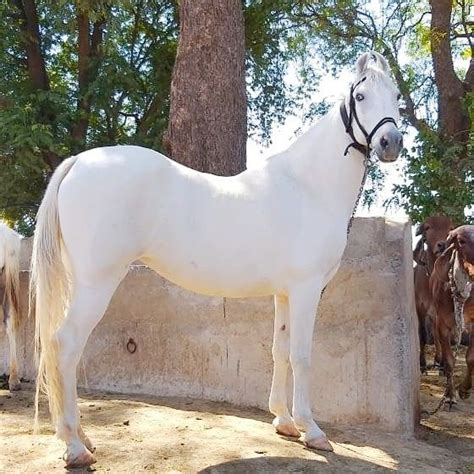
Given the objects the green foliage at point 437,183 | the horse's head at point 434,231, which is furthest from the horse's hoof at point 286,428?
the green foliage at point 437,183

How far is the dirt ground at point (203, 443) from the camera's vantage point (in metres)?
3.32

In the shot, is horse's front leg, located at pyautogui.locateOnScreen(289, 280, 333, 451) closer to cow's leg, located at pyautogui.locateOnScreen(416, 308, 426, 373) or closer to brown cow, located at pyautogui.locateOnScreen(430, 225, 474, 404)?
brown cow, located at pyautogui.locateOnScreen(430, 225, 474, 404)

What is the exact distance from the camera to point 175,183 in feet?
11.4

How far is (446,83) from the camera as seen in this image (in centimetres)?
1234

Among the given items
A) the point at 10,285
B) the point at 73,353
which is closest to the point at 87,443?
the point at 73,353

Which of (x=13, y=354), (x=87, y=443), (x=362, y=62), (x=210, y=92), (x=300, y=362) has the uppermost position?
(x=210, y=92)

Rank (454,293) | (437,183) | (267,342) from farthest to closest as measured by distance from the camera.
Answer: (437,183) < (454,293) < (267,342)

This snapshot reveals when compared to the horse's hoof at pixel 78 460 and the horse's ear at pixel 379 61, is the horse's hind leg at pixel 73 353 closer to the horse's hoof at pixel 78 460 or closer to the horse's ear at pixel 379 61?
the horse's hoof at pixel 78 460

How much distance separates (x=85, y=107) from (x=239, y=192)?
974 cm

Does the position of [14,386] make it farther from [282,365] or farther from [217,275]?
[217,275]

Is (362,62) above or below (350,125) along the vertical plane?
above

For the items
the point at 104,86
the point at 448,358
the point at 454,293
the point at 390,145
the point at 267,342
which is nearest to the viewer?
the point at 390,145

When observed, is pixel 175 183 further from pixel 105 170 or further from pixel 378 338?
pixel 378 338

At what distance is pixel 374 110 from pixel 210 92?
299 cm
